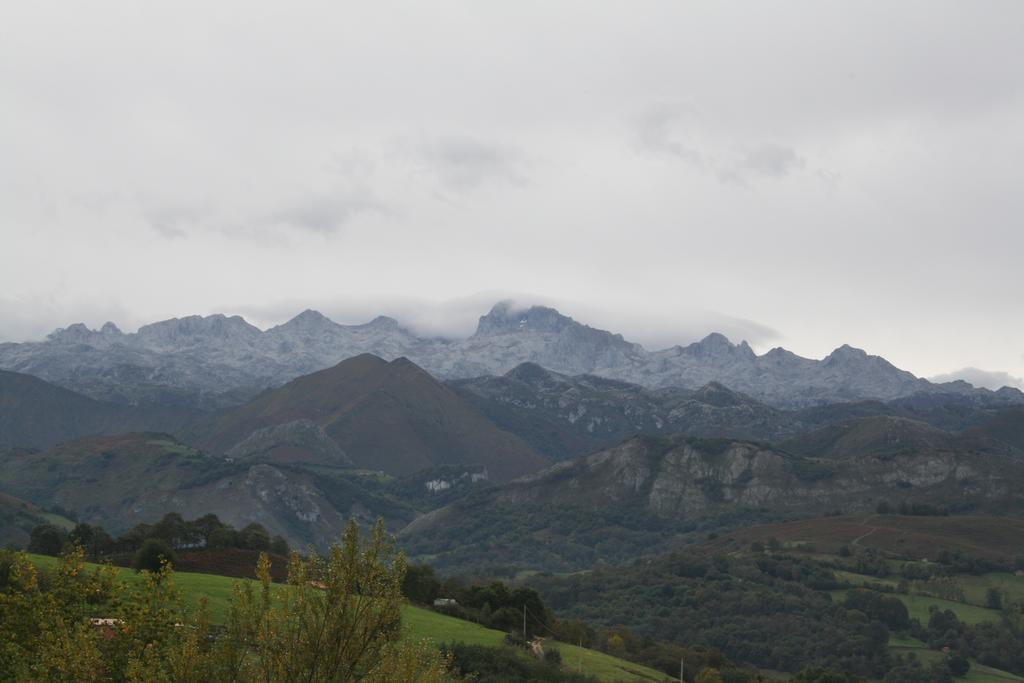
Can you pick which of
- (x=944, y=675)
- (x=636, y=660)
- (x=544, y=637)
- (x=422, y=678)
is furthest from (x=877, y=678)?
(x=422, y=678)

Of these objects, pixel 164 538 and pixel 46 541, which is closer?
pixel 46 541

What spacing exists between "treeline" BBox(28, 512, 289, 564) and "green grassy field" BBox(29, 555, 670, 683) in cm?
3601

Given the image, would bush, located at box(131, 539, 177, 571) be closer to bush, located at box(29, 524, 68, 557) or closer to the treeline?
the treeline

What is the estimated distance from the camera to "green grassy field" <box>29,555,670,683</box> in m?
83.6

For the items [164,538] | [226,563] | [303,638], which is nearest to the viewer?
[303,638]

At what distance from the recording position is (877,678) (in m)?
185

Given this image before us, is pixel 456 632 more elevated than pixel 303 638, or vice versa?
pixel 303 638

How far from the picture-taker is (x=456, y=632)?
297ft

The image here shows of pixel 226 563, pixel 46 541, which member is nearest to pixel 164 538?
pixel 46 541

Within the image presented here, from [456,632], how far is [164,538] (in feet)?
225

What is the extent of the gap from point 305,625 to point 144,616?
8.74 metres

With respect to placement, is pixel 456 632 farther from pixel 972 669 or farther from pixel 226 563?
pixel 972 669

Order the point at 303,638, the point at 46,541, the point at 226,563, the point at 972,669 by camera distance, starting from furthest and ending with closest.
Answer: the point at 972,669
the point at 46,541
the point at 226,563
the point at 303,638

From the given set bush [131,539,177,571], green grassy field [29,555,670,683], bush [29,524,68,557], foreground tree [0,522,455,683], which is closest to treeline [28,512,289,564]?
bush [29,524,68,557]
